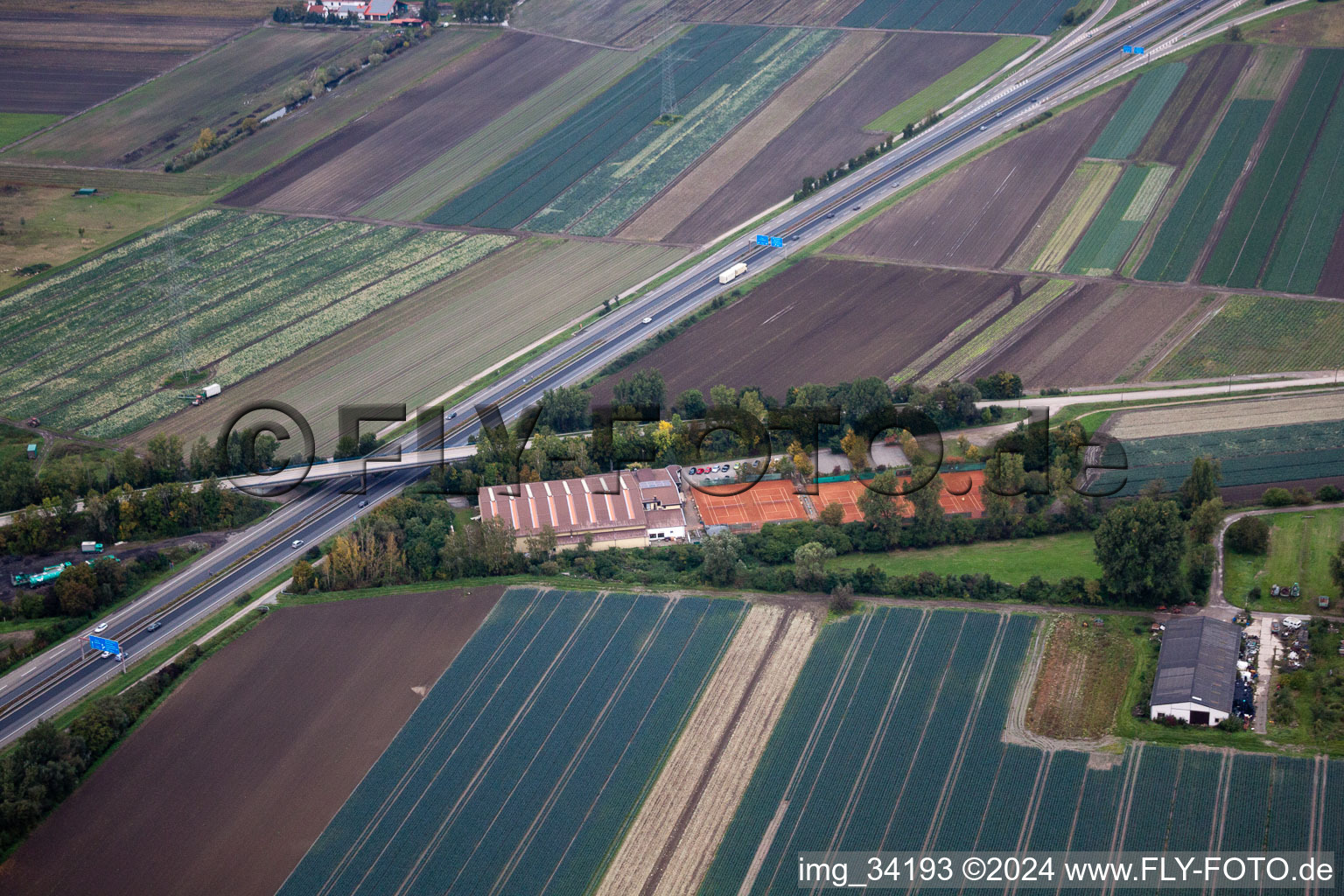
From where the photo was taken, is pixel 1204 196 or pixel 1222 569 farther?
pixel 1204 196

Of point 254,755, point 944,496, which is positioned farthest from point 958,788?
point 254,755

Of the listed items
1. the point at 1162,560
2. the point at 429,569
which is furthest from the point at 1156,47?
the point at 429,569

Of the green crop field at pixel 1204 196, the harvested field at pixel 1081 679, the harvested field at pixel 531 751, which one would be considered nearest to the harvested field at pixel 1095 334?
the green crop field at pixel 1204 196

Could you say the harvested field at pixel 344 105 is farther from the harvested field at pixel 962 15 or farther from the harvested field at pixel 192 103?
the harvested field at pixel 962 15

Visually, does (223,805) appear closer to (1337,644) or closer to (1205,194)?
(1337,644)

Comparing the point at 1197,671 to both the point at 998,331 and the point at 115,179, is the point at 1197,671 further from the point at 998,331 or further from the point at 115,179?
the point at 115,179

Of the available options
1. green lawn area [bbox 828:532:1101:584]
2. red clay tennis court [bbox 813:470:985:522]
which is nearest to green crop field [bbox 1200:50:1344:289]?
red clay tennis court [bbox 813:470:985:522]

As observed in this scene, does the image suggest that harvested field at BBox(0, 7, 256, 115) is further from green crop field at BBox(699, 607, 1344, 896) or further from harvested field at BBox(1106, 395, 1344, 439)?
green crop field at BBox(699, 607, 1344, 896)
